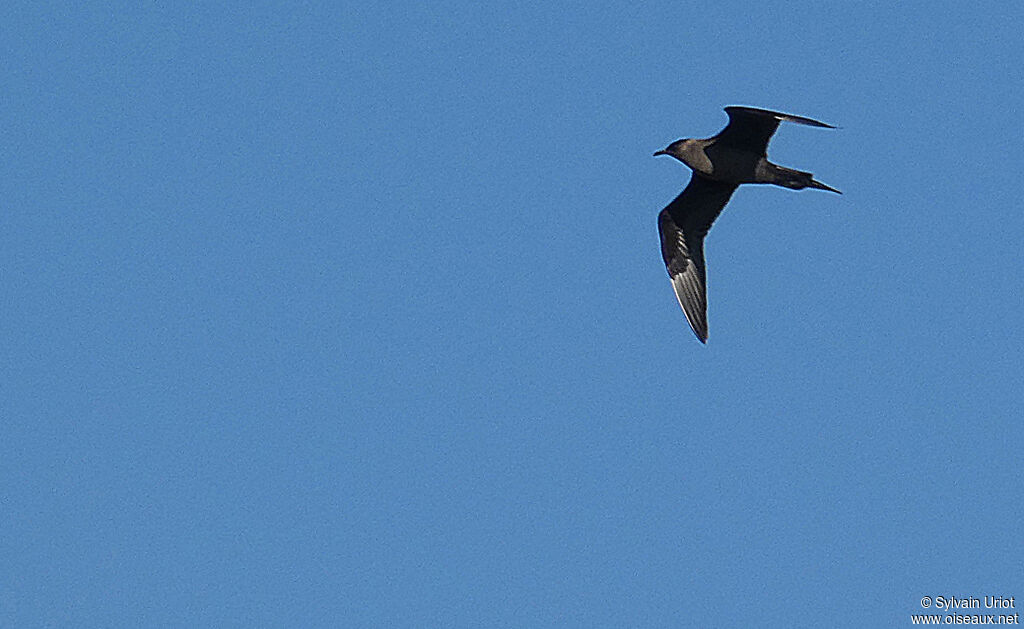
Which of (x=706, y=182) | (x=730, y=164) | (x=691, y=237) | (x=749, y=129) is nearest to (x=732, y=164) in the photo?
(x=730, y=164)

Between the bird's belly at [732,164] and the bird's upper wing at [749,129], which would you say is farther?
the bird's belly at [732,164]

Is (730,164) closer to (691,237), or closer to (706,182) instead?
(706,182)

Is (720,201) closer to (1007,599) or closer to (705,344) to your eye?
(705,344)

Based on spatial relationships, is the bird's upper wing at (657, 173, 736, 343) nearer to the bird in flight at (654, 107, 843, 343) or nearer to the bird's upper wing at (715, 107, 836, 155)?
the bird in flight at (654, 107, 843, 343)

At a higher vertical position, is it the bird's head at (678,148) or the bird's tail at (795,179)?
the bird's head at (678,148)

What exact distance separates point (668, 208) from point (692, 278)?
1.05 metres

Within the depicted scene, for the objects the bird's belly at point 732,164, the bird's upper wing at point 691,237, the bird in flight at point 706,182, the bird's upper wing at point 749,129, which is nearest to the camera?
the bird's upper wing at point 749,129

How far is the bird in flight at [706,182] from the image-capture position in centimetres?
1605

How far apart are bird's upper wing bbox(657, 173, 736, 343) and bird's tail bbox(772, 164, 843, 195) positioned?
76.8 inches

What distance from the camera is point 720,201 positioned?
60.3 ft

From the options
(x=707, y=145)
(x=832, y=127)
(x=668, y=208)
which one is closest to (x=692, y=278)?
(x=668, y=208)

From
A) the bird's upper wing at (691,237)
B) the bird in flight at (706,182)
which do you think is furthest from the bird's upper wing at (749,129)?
the bird's upper wing at (691,237)

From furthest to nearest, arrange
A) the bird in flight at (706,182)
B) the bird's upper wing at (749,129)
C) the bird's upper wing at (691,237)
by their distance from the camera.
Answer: the bird's upper wing at (691,237) → the bird in flight at (706,182) → the bird's upper wing at (749,129)

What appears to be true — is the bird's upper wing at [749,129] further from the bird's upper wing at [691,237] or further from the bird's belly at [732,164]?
the bird's upper wing at [691,237]
